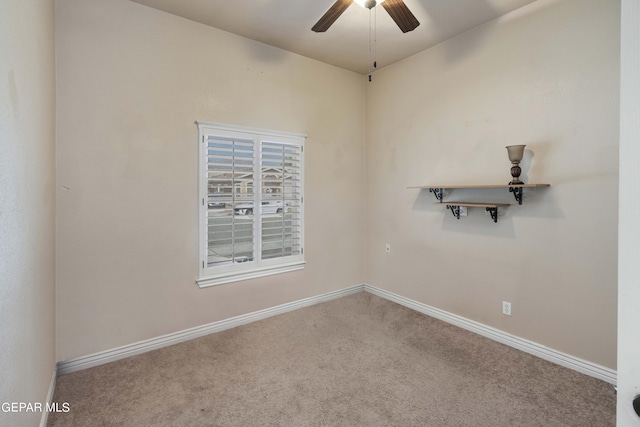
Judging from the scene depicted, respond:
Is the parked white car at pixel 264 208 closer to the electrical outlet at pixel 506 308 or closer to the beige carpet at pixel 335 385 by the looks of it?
the beige carpet at pixel 335 385

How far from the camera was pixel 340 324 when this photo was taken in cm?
317

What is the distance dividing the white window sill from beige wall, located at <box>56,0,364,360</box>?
66 millimetres

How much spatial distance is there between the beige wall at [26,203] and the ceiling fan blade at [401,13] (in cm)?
196

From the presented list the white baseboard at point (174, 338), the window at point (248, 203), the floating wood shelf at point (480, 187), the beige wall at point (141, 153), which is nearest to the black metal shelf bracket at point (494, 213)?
the floating wood shelf at point (480, 187)

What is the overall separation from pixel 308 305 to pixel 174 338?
149cm

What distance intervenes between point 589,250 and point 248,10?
3.36m

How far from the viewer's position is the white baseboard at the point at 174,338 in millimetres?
2357

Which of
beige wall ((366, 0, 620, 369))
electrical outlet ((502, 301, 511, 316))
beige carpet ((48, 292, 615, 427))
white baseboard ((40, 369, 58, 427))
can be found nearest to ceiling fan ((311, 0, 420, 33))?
beige wall ((366, 0, 620, 369))

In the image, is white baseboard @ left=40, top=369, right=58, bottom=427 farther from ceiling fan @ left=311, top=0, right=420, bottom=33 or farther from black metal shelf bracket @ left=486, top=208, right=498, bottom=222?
black metal shelf bracket @ left=486, top=208, right=498, bottom=222

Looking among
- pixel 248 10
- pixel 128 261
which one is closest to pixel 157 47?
pixel 248 10

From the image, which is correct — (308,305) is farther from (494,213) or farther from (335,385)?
(494,213)

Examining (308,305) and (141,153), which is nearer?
(141,153)

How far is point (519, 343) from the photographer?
264 centimetres

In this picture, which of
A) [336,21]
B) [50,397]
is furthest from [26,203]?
[336,21]
